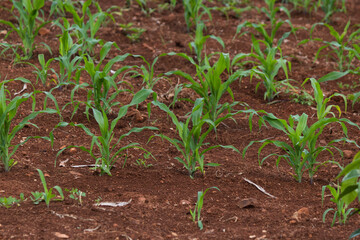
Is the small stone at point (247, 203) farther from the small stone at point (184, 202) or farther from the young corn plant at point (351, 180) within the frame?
the young corn plant at point (351, 180)

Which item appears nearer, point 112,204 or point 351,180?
point 351,180

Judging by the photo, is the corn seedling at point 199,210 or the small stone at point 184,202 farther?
the small stone at point 184,202

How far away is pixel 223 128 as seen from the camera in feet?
13.3

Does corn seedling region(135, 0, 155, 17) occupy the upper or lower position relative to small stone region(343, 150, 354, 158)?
upper

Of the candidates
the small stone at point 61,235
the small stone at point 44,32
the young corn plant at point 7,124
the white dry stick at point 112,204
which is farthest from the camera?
the small stone at point 44,32

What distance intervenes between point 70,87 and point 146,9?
2274mm

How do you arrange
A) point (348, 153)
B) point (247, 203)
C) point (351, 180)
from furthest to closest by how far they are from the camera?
point (348, 153) < point (247, 203) < point (351, 180)

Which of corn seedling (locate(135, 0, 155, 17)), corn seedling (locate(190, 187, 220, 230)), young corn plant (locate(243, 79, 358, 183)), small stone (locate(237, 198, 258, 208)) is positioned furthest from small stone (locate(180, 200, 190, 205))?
corn seedling (locate(135, 0, 155, 17))

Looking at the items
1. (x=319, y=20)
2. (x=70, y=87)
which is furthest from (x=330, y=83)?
(x=70, y=87)

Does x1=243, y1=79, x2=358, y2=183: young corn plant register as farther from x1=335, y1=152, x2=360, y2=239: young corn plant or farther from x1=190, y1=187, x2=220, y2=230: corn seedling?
x1=335, y1=152, x2=360, y2=239: young corn plant

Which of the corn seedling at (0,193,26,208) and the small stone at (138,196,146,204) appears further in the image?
the small stone at (138,196,146,204)

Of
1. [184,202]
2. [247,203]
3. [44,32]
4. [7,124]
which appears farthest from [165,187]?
[44,32]

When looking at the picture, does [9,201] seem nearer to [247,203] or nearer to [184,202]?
[184,202]

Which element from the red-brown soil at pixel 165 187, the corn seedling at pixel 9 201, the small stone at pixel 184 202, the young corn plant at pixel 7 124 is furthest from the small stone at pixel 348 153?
the corn seedling at pixel 9 201
